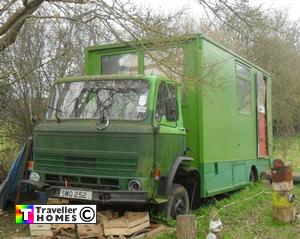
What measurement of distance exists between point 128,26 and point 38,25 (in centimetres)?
527

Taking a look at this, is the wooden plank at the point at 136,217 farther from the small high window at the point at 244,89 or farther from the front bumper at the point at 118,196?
the small high window at the point at 244,89

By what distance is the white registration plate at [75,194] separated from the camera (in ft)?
21.6

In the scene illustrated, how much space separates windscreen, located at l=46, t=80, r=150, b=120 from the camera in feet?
23.2

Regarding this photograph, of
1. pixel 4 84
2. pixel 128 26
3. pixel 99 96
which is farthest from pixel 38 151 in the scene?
pixel 4 84

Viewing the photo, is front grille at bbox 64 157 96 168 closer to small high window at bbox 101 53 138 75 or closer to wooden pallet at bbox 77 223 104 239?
wooden pallet at bbox 77 223 104 239

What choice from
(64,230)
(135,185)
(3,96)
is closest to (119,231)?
(135,185)

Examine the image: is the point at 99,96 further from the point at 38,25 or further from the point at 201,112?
the point at 38,25

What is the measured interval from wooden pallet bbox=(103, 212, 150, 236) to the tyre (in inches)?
22.1

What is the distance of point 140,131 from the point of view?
21.7ft

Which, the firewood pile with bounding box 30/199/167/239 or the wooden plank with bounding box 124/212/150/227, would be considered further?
the wooden plank with bounding box 124/212/150/227

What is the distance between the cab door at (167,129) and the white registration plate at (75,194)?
1056 mm

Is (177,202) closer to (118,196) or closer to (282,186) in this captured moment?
(118,196)

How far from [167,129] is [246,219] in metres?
2.22

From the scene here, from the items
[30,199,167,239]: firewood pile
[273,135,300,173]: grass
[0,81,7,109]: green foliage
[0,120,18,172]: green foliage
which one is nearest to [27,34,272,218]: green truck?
[30,199,167,239]: firewood pile
